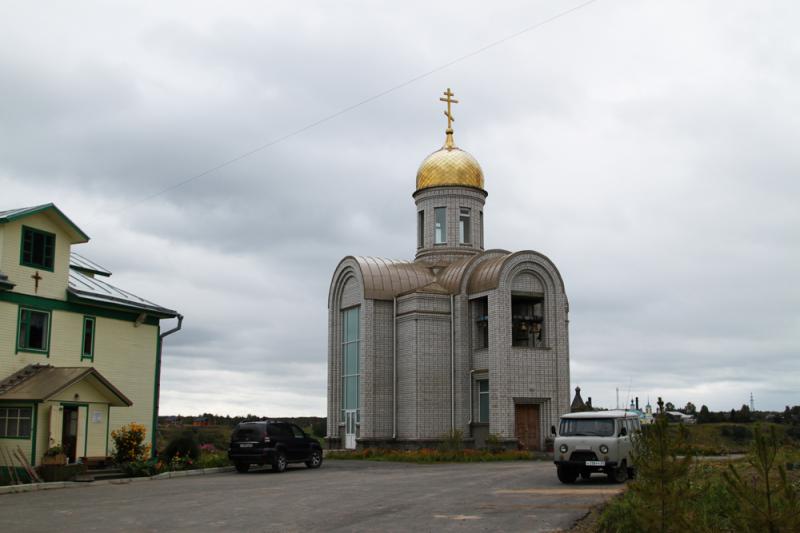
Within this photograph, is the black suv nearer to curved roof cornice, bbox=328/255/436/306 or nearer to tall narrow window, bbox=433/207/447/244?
curved roof cornice, bbox=328/255/436/306

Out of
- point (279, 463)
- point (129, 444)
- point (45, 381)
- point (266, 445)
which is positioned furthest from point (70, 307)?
point (279, 463)

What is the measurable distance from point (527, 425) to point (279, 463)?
467 inches

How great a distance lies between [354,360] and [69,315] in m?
14.7

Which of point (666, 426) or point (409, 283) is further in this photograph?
point (409, 283)

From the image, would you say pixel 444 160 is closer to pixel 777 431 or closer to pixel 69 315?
pixel 69 315

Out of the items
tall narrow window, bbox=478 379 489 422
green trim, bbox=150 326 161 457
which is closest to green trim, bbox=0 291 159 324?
green trim, bbox=150 326 161 457

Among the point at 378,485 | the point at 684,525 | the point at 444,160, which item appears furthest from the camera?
the point at 444,160

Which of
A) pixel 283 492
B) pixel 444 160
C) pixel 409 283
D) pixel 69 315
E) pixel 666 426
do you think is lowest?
pixel 283 492

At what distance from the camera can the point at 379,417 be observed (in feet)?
112

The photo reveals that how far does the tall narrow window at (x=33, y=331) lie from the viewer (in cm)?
2228

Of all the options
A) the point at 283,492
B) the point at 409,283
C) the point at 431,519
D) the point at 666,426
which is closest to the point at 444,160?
the point at 409,283

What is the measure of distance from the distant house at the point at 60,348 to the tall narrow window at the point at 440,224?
49.7 feet

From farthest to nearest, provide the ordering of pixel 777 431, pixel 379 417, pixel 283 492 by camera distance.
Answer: pixel 379 417 → pixel 283 492 → pixel 777 431

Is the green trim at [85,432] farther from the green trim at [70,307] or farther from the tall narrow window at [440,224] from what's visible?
the tall narrow window at [440,224]
